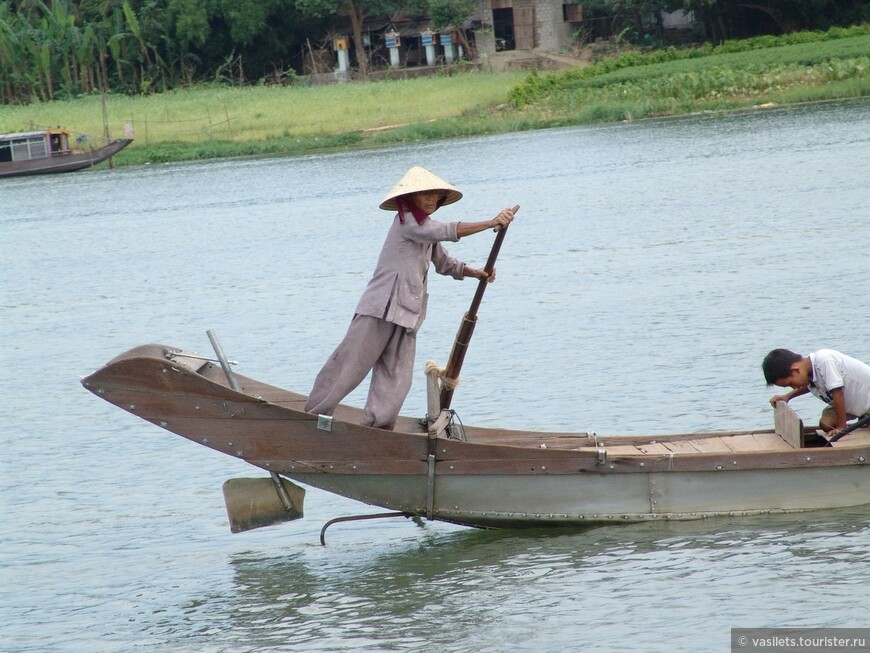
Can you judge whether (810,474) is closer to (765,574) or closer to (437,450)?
(765,574)

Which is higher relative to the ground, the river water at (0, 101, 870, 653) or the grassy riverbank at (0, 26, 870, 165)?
the grassy riverbank at (0, 26, 870, 165)

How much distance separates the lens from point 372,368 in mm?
6383

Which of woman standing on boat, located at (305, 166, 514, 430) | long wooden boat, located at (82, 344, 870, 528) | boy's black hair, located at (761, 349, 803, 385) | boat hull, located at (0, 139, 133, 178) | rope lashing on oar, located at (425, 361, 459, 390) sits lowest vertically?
long wooden boat, located at (82, 344, 870, 528)

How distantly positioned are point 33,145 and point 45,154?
453 millimetres

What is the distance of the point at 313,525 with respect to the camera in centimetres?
773

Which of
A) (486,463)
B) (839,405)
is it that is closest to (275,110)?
(486,463)

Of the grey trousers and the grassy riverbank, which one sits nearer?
the grey trousers

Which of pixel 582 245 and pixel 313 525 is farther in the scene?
pixel 582 245

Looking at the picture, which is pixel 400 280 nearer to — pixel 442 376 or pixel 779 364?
pixel 442 376

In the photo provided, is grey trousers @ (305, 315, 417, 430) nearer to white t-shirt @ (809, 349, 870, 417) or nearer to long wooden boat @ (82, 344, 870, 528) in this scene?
long wooden boat @ (82, 344, 870, 528)

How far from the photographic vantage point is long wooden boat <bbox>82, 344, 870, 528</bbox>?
6.02 meters

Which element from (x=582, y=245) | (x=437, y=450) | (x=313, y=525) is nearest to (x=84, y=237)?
(x=582, y=245)

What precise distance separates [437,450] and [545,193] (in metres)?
19.3

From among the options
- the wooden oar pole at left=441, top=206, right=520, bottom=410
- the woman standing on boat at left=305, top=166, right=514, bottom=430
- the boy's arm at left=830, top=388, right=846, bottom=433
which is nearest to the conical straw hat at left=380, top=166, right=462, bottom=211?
the woman standing on boat at left=305, top=166, right=514, bottom=430
